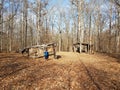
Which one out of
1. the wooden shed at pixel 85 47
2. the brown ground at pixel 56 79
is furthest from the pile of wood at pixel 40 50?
the wooden shed at pixel 85 47

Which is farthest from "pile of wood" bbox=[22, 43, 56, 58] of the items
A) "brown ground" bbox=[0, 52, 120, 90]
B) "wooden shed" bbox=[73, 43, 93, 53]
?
"wooden shed" bbox=[73, 43, 93, 53]

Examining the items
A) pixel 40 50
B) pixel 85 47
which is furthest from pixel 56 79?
pixel 85 47

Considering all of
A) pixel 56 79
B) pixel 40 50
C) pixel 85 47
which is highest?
pixel 85 47

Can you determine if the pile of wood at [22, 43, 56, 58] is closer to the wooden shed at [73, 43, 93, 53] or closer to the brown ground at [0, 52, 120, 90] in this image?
the brown ground at [0, 52, 120, 90]

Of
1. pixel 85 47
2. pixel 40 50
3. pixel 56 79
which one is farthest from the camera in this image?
pixel 85 47

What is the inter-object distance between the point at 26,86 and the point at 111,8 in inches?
1342

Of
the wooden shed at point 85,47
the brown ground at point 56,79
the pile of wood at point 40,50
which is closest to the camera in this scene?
the brown ground at point 56,79

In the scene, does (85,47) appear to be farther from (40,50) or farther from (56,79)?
(56,79)

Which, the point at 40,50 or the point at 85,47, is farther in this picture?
the point at 85,47

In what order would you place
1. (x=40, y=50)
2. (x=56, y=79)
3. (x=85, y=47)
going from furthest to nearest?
(x=85, y=47) < (x=40, y=50) < (x=56, y=79)

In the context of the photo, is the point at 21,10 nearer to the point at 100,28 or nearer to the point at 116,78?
the point at 100,28

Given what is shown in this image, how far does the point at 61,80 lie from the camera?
38.1 ft

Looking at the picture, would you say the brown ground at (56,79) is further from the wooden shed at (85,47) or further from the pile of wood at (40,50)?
the wooden shed at (85,47)

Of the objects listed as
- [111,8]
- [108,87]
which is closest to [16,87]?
[108,87]
